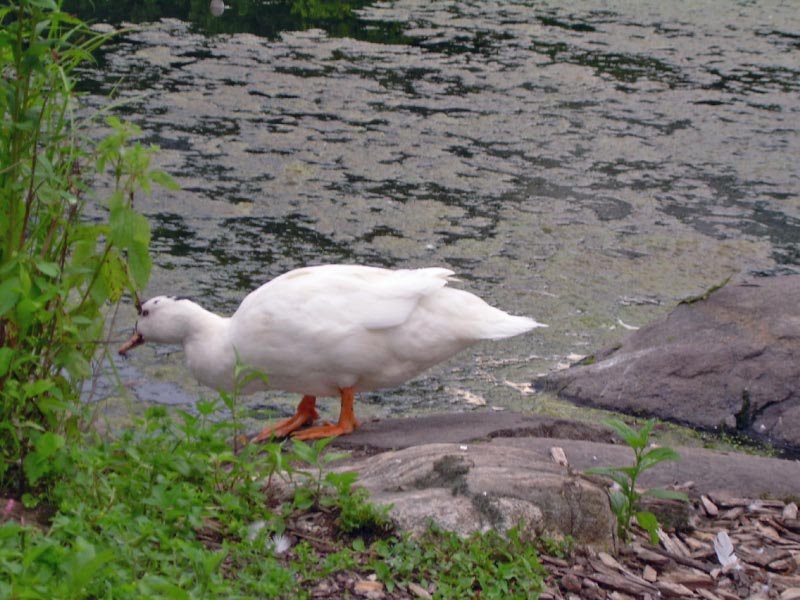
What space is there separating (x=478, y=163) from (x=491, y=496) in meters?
5.52

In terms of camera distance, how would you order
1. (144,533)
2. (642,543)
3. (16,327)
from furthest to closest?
(642,543) → (16,327) → (144,533)

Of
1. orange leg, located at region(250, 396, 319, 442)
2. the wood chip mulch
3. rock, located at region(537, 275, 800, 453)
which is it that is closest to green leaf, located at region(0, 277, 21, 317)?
the wood chip mulch

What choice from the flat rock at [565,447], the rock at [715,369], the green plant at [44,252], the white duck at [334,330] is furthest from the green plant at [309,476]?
the rock at [715,369]

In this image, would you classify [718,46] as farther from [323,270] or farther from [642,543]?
[642,543]

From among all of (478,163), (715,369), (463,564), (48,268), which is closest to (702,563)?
(463,564)

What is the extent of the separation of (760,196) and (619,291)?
1.92m

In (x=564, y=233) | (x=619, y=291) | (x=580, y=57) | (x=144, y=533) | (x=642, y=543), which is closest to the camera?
(x=144, y=533)

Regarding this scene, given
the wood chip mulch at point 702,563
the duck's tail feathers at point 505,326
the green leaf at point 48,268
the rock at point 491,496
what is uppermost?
the green leaf at point 48,268

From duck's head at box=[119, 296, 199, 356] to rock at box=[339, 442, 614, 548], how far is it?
1.38 meters

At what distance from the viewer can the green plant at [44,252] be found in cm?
267

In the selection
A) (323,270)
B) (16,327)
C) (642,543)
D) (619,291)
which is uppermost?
(16,327)

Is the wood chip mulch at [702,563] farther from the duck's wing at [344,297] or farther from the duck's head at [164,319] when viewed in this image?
the duck's head at [164,319]

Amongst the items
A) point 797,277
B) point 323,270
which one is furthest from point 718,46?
point 323,270

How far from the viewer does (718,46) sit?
1161 centimetres
